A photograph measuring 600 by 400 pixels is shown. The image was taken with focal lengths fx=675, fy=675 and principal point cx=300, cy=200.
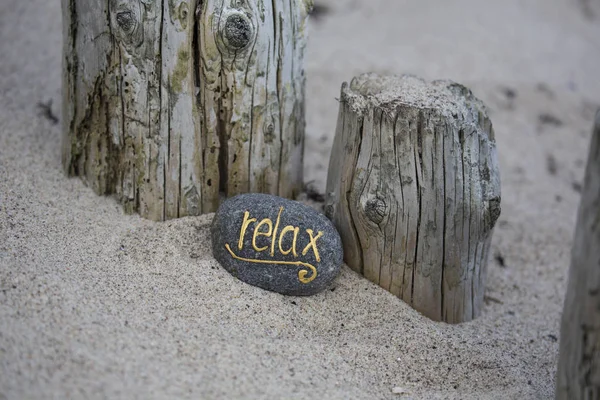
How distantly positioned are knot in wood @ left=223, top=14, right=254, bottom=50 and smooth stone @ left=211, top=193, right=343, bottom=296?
82 cm

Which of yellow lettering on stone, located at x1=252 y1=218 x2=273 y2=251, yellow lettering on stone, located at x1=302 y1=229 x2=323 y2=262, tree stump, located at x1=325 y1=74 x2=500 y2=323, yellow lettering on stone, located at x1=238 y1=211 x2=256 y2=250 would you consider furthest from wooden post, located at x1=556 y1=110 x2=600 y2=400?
yellow lettering on stone, located at x1=238 y1=211 x2=256 y2=250

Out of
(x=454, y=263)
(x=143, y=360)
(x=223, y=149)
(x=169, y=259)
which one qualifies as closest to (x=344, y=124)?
(x=223, y=149)

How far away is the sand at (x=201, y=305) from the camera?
2.63m

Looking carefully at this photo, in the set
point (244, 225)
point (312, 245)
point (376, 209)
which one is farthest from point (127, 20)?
point (376, 209)

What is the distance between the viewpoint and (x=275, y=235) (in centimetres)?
332

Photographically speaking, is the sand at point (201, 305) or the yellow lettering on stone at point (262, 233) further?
the yellow lettering on stone at point (262, 233)

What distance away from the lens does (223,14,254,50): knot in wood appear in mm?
3352

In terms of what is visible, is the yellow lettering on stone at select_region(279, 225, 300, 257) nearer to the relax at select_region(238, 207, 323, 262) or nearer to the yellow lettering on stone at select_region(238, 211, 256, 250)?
the relax at select_region(238, 207, 323, 262)

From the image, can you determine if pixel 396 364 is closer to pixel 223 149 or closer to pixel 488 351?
pixel 488 351

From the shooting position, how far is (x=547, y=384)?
3.20 m

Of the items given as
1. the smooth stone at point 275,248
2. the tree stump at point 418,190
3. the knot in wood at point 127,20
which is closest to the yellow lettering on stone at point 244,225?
the smooth stone at point 275,248

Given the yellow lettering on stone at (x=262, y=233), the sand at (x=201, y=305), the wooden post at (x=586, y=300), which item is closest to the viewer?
the wooden post at (x=586, y=300)

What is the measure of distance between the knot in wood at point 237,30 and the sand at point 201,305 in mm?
983

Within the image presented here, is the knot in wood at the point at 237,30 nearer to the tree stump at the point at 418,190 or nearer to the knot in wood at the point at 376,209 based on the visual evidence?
the tree stump at the point at 418,190
